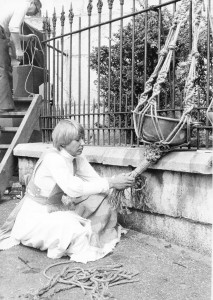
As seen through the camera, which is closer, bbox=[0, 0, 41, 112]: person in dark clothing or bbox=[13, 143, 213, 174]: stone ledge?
bbox=[13, 143, 213, 174]: stone ledge

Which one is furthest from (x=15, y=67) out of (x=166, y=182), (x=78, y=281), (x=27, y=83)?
(x=78, y=281)

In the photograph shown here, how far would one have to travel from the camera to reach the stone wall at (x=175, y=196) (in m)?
3.33

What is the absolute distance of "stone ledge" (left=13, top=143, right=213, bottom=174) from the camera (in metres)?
3.27

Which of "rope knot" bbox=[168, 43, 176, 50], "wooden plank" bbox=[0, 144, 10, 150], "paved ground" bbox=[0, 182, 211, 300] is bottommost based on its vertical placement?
"paved ground" bbox=[0, 182, 211, 300]

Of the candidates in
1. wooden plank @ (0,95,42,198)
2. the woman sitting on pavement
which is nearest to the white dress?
the woman sitting on pavement

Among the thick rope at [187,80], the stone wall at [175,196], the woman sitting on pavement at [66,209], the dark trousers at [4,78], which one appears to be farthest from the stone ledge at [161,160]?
the dark trousers at [4,78]

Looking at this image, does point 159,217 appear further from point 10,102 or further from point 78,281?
point 10,102

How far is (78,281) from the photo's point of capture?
2848mm

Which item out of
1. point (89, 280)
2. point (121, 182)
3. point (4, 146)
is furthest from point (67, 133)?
point (4, 146)

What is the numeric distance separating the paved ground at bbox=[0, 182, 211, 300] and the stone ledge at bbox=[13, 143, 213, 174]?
30.0 inches

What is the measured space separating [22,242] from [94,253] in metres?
0.75

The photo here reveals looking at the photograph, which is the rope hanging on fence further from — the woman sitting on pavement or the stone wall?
the woman sitting on pavement

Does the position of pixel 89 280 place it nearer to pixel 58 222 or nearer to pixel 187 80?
pixel 58 222

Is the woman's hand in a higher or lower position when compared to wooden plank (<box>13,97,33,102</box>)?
lower
